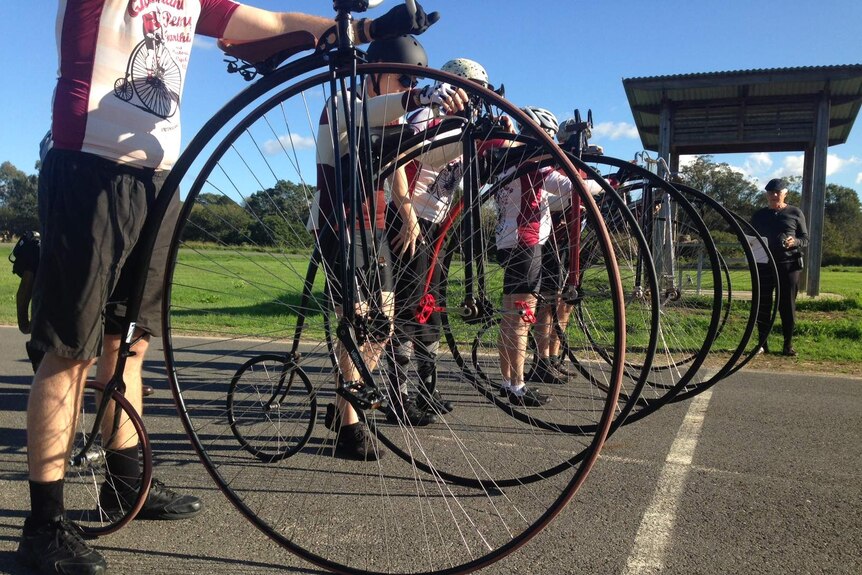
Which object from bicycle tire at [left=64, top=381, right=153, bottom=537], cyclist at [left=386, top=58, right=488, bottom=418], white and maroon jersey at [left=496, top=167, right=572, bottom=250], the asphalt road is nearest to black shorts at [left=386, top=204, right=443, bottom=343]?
cyclist at [left=386, top=58, right=488, bottom=418]

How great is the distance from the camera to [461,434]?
3662mm

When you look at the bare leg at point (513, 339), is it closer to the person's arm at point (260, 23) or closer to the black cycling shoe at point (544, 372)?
the black cycling shoe at point (544, 372)

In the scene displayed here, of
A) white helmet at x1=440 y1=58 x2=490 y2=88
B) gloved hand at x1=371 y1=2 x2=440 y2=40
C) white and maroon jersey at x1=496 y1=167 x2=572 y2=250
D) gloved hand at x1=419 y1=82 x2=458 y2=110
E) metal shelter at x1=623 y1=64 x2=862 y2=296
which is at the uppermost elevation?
metal shelter at x1=623 y1=64 x2=862 y2=296

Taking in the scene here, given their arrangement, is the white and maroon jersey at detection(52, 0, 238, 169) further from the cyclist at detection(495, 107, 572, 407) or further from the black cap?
the black cap

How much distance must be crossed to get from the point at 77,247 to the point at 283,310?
596 cm

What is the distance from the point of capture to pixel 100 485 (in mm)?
2693

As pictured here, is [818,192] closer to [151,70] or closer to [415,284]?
[415,284]

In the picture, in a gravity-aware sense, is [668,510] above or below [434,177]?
below

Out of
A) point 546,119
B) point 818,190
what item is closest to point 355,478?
point 546,119

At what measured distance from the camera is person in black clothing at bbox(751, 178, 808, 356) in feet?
21.5

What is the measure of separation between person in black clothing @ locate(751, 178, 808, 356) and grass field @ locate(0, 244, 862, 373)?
0.34 m

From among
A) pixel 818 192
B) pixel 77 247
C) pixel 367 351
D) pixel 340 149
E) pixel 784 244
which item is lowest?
pixel 367 351

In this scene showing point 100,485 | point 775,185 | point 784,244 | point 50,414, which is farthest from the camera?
point 775,185

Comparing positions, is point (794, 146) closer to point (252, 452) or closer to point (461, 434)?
point (461, 434)
